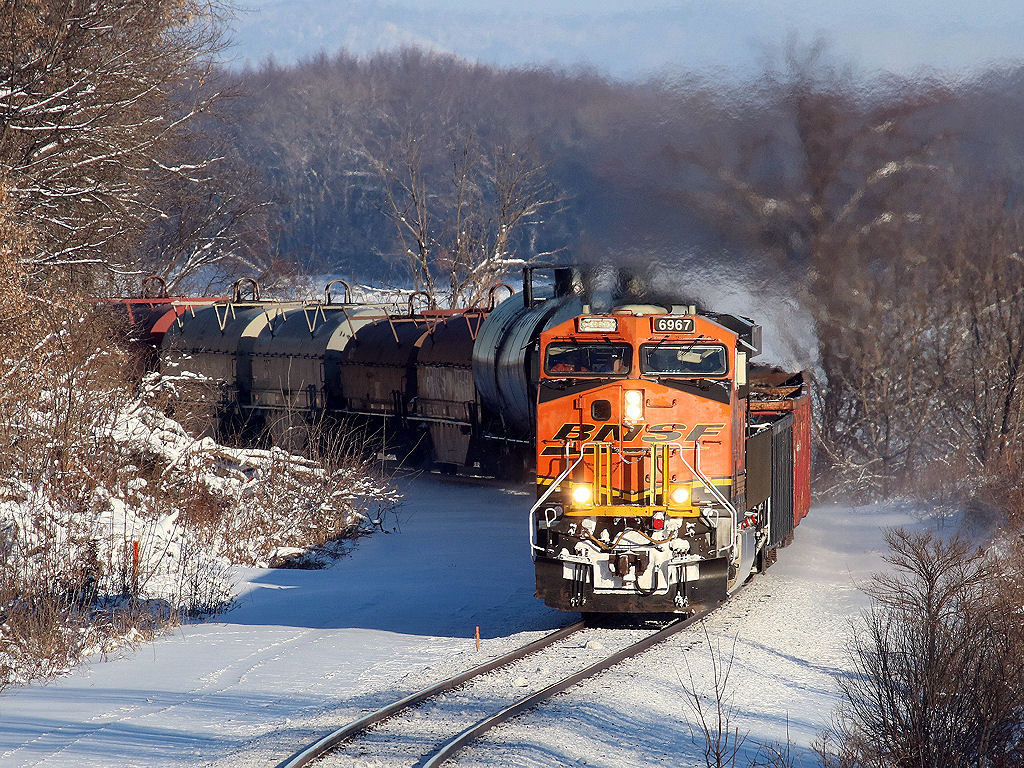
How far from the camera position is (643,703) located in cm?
1045

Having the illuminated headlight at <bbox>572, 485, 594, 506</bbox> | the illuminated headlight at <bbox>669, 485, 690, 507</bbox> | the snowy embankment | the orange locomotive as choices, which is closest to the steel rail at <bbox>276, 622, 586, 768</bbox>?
the orange locomotive

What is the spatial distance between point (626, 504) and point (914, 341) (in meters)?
17.7

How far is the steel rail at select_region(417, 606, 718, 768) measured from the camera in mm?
8992

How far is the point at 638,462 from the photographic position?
12766 millimetres

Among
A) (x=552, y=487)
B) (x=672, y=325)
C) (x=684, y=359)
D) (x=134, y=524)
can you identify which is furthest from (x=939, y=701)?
(x=134, y=524)

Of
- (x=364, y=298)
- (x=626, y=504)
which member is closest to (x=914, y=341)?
(x=626, y=504)

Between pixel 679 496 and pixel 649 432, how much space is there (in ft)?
2.55

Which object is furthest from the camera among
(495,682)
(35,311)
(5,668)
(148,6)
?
(148,6)

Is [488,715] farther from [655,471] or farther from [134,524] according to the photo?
[134,524]

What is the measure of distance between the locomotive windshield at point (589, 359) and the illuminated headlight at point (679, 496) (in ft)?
4.71

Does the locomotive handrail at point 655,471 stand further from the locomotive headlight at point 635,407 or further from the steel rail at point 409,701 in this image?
the steel rail at point 409,701

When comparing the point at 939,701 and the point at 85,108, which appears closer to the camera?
the point at 939,701

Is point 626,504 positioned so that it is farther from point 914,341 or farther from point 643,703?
point 914,341

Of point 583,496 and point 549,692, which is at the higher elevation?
point 583,496
